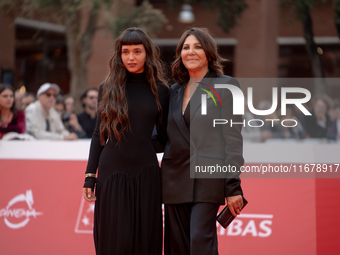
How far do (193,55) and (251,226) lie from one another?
2.17 m

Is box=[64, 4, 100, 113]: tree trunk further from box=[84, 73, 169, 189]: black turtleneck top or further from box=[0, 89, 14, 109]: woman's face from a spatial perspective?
box=[84, 73, 169, 189]: black turtleneck top

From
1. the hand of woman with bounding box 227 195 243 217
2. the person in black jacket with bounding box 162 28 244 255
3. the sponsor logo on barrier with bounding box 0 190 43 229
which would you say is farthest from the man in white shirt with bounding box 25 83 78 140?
the hand of woman with bounding box 227 195 243 217

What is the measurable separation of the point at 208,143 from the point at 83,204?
218 centimetres

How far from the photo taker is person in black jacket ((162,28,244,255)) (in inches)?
131

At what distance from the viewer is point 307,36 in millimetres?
13641

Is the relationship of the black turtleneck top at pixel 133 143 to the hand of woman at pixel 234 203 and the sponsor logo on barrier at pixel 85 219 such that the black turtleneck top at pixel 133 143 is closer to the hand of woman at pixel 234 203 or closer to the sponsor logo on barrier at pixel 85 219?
the hand of woman at pixel 234 203

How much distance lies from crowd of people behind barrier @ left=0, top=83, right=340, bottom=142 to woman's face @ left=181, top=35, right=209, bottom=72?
305cm

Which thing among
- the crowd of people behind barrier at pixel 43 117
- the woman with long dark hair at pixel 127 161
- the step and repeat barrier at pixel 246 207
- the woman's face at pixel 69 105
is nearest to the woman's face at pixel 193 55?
the woman with long dark hair at pixel 127 161

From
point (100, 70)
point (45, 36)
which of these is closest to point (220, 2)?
point (100, 70)

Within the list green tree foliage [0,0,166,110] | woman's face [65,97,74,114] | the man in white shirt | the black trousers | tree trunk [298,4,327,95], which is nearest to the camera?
the black trousers

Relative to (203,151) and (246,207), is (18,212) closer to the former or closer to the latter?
(246,207)

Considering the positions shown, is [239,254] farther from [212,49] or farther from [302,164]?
[212,49]

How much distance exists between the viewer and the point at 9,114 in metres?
6.29

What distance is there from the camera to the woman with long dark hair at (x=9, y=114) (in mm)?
6188
